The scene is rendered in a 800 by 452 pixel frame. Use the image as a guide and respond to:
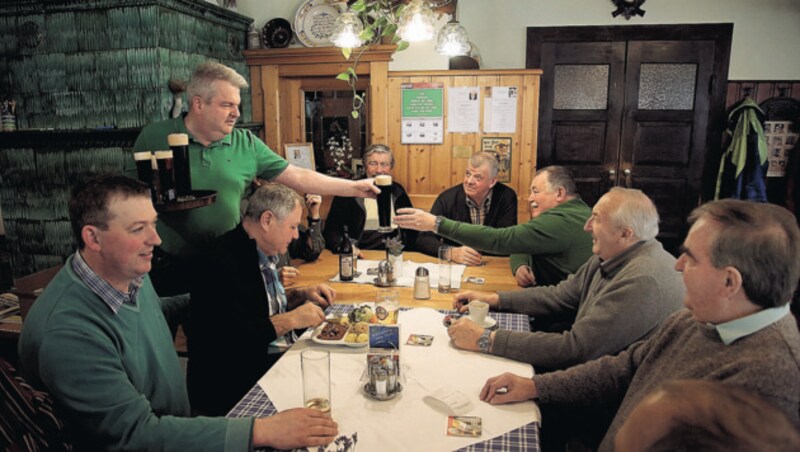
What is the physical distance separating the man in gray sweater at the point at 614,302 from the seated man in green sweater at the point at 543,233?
2.04 feet

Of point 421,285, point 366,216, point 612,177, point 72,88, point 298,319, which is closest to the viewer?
point 298,319

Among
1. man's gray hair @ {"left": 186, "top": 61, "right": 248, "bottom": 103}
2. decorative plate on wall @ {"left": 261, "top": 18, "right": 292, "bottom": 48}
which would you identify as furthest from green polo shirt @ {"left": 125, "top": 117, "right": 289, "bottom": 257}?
decorative plate on wall @ {"left": 261, "top": 18, "right": 292, "bottom": 48}

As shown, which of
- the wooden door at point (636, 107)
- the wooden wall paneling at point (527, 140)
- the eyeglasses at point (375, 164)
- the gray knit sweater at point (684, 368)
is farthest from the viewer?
the wooden door at point (636, 107)

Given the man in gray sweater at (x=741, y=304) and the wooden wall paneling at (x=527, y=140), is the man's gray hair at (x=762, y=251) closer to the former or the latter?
the man in gray sweater at (x=741, y=304)

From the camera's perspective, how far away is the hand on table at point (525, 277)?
2930 millimetres

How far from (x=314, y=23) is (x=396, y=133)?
1.25 m

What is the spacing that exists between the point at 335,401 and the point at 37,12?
405 cm

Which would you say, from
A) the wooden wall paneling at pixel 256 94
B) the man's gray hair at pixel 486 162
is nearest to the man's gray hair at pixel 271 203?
the man's gray hair at pixel 486 162

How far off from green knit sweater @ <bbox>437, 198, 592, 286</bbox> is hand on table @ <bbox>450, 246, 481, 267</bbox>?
0.29 metres

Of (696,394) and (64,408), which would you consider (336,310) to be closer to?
(64,408)

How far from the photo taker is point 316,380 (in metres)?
1.59

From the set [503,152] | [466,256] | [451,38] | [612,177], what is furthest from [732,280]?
[612,177]

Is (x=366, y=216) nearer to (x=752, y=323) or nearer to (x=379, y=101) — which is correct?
(x=379, y=101)

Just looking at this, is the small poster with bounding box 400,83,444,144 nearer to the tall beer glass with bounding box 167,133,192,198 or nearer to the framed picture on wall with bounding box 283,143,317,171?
the framed picture on wall with bounding box 283,143,317,171
